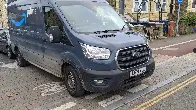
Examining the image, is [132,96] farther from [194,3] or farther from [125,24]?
[194,3]

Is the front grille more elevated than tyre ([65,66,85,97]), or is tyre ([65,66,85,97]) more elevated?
the front grille

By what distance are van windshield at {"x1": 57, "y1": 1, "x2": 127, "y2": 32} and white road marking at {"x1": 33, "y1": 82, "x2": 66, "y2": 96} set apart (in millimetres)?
1728

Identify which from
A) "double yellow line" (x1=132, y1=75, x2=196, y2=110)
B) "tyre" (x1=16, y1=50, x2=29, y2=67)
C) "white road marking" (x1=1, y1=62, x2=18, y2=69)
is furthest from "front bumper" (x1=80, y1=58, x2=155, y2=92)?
"white road marking" (x1=1, y1=62, x2=18, y2=69)

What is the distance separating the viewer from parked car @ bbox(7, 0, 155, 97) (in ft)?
17.2

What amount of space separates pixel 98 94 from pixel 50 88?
141 centimetres

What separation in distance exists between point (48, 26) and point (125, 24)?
6.74ft

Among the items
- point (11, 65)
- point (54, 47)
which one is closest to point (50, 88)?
point (54, 47)

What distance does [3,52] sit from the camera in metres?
11.8

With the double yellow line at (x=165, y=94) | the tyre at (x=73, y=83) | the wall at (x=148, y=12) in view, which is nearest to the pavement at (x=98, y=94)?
the double yellow line at (x=165, y=94)

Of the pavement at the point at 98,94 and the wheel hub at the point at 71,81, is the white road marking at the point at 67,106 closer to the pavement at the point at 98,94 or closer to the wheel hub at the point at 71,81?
the pavement at the point at 98,94

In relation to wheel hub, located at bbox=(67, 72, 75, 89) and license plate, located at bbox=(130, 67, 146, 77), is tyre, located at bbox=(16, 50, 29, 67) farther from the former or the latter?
license plate, located at bbox=(130, 67, 146, 77)

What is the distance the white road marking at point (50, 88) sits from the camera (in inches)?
248

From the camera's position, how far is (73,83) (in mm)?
5793

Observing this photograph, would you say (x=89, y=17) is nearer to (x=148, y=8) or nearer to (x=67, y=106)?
(x=67, y=106)
